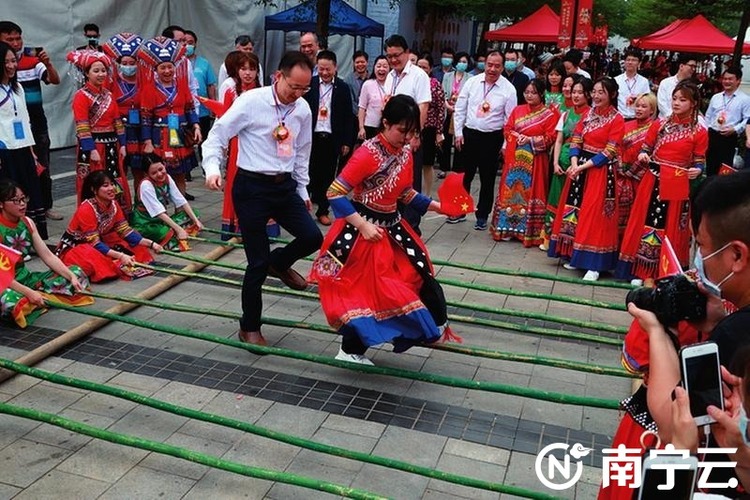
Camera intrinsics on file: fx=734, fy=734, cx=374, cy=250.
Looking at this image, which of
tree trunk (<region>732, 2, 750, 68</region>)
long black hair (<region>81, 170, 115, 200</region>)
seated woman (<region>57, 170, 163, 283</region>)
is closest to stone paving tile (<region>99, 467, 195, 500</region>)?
seated woman (<region>57, 170, 163, 283</region>)

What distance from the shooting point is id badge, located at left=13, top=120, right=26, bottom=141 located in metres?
5.82

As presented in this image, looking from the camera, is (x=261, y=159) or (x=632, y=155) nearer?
(x=261, y=159)

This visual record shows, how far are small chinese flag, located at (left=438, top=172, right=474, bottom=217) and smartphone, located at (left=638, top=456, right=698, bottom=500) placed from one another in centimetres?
274

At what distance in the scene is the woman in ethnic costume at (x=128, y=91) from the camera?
664cm

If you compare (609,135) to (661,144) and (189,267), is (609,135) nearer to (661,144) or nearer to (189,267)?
→ (661,144)

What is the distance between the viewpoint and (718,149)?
942cm

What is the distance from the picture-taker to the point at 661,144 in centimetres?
564

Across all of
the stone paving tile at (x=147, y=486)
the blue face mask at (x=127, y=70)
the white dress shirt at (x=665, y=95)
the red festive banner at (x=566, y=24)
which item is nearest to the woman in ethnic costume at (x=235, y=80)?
the blue face mask at (x=127, y=70)

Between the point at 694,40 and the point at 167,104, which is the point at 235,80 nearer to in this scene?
the point at 167,104

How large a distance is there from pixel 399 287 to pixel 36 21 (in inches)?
333

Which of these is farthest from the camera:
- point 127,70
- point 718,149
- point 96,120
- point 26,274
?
point 718,149

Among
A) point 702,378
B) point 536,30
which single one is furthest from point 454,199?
point 536,30

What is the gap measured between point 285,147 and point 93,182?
1.95 meters

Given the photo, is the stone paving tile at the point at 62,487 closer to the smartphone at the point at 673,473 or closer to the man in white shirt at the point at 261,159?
the man in white shirt at the point at 261,159
